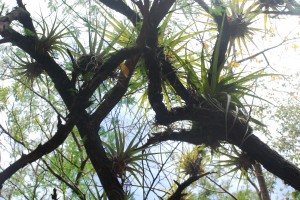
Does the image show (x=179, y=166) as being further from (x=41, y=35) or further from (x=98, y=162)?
(x=41, y=35)

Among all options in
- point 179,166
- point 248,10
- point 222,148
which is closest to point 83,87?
point 222,148

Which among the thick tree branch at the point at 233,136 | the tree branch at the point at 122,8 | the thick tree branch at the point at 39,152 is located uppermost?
the tree branch at the point at 122,8

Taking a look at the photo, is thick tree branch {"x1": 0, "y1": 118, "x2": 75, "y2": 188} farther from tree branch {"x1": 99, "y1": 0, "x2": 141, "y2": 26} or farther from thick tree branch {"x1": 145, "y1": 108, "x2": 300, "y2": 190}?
tree branch {"x1": 99, "y1": 0, "x2": 141, "y2": 26}

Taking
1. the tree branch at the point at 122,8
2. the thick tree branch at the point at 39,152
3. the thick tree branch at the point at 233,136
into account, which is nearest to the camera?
the thick tree branch at the point at 39,152

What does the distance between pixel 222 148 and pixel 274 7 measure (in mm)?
1252

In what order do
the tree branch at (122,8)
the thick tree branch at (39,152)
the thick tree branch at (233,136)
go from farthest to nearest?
the tree branch at (122,8) < the thick tree branch at (233,136) < the thick tree branch at (39,152)

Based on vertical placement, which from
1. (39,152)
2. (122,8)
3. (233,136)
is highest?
(122,8)

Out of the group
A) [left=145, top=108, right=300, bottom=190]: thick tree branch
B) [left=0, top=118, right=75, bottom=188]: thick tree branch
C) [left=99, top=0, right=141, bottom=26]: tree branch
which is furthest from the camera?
[left=99, top=0, right=141, bottom=26]: tree branch

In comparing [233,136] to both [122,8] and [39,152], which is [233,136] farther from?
[39,152]

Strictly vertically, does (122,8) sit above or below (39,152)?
above

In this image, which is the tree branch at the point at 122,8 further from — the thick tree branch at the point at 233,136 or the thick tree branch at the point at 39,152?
the thick tree branch at the point at 39,152

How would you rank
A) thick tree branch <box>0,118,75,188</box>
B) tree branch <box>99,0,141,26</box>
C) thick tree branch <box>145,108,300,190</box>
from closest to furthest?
thick tree branch <box>0,118,75,188</box>, thick tree branch <box>145,108,300,190</box>, tree branch <box>99,0,141,26</box>

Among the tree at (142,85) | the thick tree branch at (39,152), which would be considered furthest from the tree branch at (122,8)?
the thick tree branch at (39,152)

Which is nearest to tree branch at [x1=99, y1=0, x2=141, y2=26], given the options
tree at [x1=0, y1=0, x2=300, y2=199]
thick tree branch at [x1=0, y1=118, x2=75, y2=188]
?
tree at [x1=0, y1=0, x2=300, y2=199]
